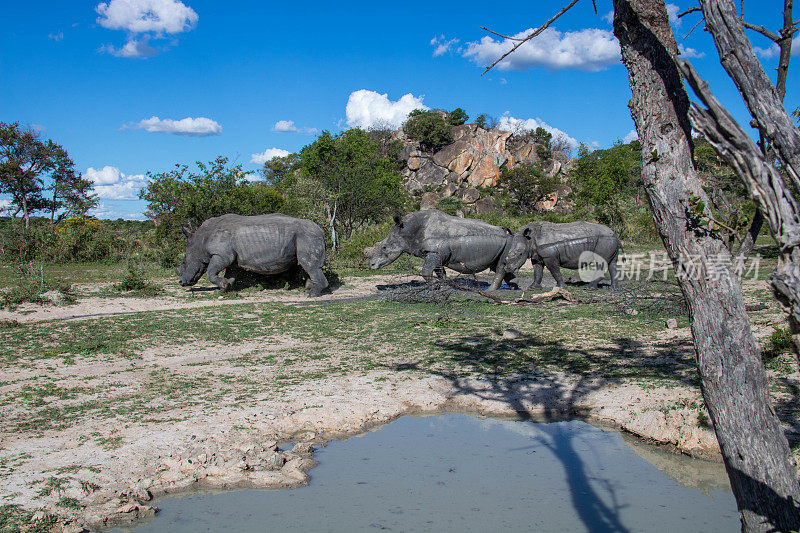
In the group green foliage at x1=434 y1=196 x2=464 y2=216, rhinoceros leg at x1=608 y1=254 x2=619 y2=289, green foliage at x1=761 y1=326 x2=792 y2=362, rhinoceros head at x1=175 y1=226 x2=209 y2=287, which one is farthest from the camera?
green foliage at x1=434 y1=196 x2=464 y2=216

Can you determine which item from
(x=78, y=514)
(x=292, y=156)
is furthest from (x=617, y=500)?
(x=292, y=156)

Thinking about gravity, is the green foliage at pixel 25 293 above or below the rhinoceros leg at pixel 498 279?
below

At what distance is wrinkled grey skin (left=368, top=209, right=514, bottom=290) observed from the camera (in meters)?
15.0

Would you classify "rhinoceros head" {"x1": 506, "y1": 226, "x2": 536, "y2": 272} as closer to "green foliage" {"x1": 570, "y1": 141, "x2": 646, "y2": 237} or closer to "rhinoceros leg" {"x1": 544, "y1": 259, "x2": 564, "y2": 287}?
"rhinoceros leg" {"x1": 544, "y1": 259, "x2": 564, "y2": 287}

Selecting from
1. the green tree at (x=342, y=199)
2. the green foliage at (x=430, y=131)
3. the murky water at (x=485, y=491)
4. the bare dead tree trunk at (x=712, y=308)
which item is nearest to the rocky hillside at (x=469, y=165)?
the green foliage at (x=430, y=131)

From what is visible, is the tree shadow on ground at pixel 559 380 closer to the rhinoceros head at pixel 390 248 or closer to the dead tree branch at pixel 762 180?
the dead tree branch at pixel 762 180

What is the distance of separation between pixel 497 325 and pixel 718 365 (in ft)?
24.8

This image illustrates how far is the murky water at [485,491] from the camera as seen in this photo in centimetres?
450

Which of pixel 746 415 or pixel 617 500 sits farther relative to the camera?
pixel 617 500

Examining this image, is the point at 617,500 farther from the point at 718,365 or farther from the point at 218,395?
the point at 218,395

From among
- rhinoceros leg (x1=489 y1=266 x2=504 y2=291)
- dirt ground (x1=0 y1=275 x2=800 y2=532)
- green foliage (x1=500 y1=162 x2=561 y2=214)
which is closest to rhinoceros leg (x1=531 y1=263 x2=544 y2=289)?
rhinoceros leg (x1=489 y1=266 x2=504 y2=291)

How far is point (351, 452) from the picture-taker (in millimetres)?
5734

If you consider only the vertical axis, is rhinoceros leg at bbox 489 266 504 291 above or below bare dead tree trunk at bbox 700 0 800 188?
below

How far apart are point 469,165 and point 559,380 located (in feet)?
197
